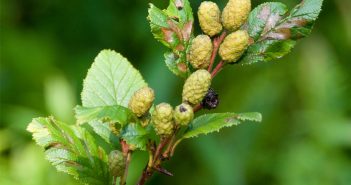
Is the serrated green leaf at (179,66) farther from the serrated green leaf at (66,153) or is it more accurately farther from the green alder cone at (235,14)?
the serrated green leaf at (66,153)

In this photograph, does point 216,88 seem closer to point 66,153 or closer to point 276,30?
point 276,30

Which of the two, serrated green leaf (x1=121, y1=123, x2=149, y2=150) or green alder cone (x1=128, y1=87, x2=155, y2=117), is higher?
green alder cone (x1=128, y1=87, x2=155, y2=117)

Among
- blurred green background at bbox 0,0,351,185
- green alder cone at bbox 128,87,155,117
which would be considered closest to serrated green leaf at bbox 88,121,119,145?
green alder cone at bbox 128,87,155,117

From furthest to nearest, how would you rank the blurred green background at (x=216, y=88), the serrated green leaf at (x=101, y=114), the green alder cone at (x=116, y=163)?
the blurred green background at (x=216, y=88) < the green alder cone at (x=116, y=163) < the serrated green leaf at (x=101, y=114)

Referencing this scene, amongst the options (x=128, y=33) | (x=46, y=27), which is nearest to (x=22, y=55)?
(x=46, y=27)

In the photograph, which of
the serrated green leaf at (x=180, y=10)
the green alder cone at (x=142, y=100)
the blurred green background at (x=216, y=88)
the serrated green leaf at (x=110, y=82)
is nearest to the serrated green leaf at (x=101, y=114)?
the green alder cone at (x=142, y=100)

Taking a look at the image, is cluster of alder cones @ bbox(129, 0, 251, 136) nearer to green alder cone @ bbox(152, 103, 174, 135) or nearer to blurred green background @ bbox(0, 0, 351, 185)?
green alder cone @ bbox(152, 103, 174, 135)
